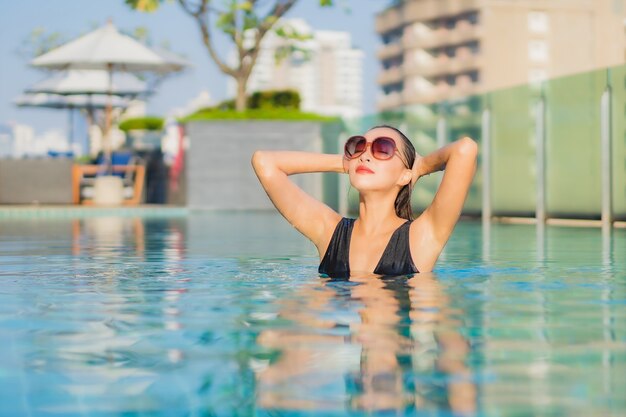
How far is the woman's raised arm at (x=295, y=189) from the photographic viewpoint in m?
5.64

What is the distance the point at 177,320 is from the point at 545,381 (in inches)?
70.0

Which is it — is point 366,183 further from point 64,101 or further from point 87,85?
point 64,101

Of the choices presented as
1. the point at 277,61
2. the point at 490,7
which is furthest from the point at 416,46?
the point at 277,61

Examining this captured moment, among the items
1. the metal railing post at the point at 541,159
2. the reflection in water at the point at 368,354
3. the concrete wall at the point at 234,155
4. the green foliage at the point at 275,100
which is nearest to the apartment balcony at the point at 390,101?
the green foliage at the point at 275,100

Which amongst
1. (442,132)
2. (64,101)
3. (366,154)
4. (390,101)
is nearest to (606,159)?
(442,132)

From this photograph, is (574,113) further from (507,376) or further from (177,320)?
(507,376)

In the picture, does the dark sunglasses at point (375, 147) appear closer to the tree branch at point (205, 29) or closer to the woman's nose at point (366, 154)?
the woman's nose at point (366, 154)

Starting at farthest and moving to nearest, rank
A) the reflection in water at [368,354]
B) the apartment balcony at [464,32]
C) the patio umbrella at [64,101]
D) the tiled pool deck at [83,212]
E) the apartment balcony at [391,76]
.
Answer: the apartment balcony at [391,76] → the apartment balcony at [464,32] → the patio umbrella at [64,101] → the tiled pool deck at [83,212] → the reflection in water at [368,354]

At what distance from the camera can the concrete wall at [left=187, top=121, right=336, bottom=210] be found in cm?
2414

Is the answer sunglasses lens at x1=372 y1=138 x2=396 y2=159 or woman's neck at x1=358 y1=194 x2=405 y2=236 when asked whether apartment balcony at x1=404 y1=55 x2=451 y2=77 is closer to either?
woman's neck at x1=358 y1=194 x2=405 y2=236

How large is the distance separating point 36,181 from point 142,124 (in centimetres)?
1263

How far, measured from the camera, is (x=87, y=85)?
26328 millimetres

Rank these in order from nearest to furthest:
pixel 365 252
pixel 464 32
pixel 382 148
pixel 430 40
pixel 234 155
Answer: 1. pixel 382 148
2. pixel 365 252
3. pixel 234 155
4. pixel 464 32
5. pixel 430 40

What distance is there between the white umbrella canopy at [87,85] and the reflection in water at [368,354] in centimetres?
2086
